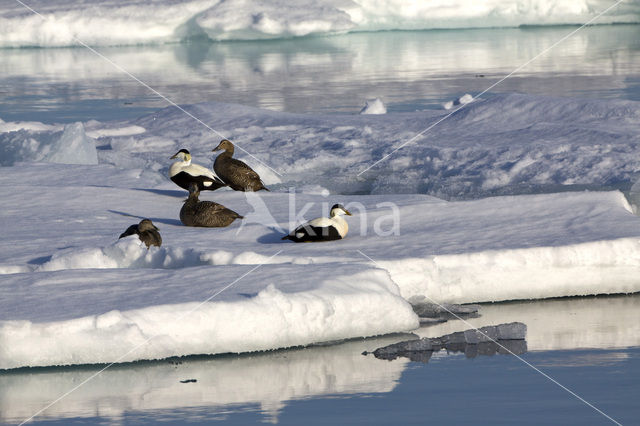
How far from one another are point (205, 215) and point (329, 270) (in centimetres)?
216

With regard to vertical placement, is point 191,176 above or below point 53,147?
below

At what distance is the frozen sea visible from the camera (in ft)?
19.2

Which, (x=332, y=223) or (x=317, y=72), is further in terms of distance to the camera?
(x=317, y=72)

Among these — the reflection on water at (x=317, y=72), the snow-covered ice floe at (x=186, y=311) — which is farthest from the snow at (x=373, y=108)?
the snow-covered ice floe at (x=186, y=311)

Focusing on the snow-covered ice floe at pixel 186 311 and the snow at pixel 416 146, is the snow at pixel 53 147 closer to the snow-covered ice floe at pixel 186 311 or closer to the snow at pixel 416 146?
the snow at pixel 416 146

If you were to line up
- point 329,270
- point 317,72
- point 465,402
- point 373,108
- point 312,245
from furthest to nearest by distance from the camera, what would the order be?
point 317,72 → point 373,108 → point 312,245 → point 329,270 → point 465,402

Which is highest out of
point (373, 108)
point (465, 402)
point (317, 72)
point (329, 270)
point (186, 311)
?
point (317, 72)

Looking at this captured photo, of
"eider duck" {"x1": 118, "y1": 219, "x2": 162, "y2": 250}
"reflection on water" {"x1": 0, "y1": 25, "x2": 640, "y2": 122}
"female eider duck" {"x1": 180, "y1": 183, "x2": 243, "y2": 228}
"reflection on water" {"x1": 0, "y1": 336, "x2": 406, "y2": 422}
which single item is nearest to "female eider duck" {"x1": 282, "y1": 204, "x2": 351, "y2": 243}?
"female eider duck" {"x1": 180, "y1": 183, "x2": 243, "y2": 228}

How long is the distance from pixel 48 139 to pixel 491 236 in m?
7.67

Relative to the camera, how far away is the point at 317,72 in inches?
1115

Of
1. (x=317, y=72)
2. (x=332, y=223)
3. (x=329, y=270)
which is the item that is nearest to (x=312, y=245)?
(x=332, y=223)

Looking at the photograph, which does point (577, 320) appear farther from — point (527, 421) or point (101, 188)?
point (101, 188)

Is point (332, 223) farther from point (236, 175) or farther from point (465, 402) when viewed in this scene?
point (465, 402)

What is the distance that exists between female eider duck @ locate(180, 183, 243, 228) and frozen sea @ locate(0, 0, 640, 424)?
0.15 metres
